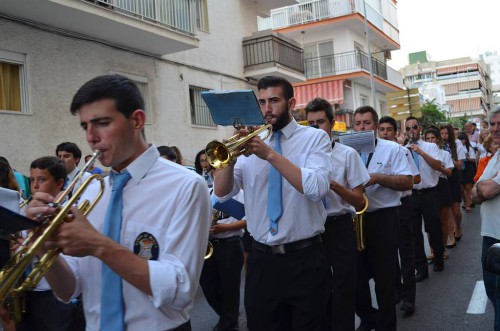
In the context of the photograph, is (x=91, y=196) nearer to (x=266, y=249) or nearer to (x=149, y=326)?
(x=149, y=326)

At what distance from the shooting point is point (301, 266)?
3.22 m

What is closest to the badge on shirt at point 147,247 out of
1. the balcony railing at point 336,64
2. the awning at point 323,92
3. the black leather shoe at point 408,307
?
the black leather shoe at point 408,307

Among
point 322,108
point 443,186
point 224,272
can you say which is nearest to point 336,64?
point 443,186

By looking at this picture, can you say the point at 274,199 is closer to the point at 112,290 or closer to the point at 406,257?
the point at 112,290

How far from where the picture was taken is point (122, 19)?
1002 cm

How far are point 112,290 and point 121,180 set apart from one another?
1.37ft

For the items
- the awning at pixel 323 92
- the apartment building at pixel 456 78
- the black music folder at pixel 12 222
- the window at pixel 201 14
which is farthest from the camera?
the apartment building at pixel 456 78

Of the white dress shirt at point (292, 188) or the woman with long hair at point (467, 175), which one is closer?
the white dress shirt at point (292, 188)

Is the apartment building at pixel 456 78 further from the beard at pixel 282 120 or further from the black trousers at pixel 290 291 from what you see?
the black trousers at pixel 290 291

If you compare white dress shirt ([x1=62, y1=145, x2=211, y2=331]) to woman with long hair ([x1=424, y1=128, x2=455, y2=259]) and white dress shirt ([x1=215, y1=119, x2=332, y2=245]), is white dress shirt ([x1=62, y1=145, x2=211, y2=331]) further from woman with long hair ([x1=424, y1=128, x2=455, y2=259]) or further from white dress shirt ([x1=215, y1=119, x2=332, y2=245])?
woman with long hair ([x1=424, y1=128, x2=455, y2=259])

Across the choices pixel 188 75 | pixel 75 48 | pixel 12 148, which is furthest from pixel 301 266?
pixel 188 75

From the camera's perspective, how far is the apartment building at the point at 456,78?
3529 inches

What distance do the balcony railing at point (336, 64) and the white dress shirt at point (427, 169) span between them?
1648 cm

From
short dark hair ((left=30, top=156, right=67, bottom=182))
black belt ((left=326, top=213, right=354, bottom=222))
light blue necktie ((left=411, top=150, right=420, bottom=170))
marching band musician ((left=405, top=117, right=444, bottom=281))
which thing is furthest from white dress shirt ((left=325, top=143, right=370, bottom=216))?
light blue necktie ((left=411, top=150, right=420, bottom=170))
